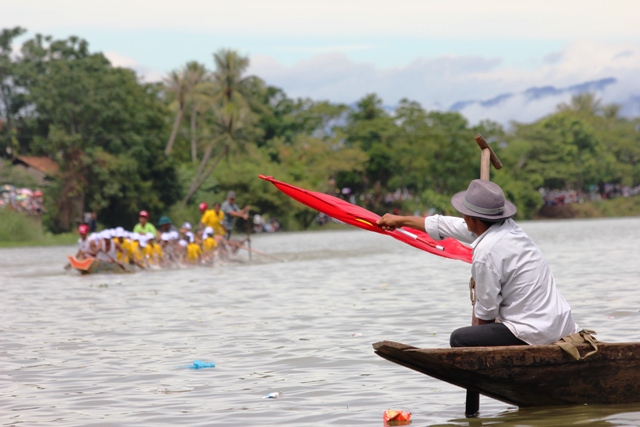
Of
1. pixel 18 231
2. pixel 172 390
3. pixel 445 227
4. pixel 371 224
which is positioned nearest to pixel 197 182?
pixel 18 231

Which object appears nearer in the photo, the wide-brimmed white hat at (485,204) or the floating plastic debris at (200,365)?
the wide-brimmed white hat at (485,204)

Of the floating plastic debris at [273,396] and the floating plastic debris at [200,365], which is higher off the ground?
the floating plastic debris at [200,365]

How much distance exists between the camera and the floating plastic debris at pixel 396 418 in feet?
21.9

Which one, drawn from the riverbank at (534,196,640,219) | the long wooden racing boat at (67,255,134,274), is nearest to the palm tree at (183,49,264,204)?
the riverbank at (534,196,640,219)

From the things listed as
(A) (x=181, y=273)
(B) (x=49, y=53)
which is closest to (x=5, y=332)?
(A) (x=181, y=273)

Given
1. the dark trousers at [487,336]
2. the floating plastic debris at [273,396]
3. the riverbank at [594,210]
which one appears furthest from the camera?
the riverbank at [594,210]

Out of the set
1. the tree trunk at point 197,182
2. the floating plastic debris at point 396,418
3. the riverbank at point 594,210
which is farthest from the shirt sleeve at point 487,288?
the riverbank at point 594,210

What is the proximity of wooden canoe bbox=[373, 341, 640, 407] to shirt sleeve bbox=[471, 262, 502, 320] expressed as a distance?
25 cm

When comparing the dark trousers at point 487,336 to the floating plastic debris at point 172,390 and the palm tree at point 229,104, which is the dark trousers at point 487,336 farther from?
the palm tree at point 229,104

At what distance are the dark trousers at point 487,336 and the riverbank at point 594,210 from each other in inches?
3020

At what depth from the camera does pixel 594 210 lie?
8338 centimetres

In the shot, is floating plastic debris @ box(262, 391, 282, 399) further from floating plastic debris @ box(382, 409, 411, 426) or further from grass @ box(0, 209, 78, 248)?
grass @ box(0, 209, 78, 248)

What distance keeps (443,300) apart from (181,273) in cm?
865

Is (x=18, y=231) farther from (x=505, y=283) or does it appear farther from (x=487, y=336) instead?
(x=505, y=283)
